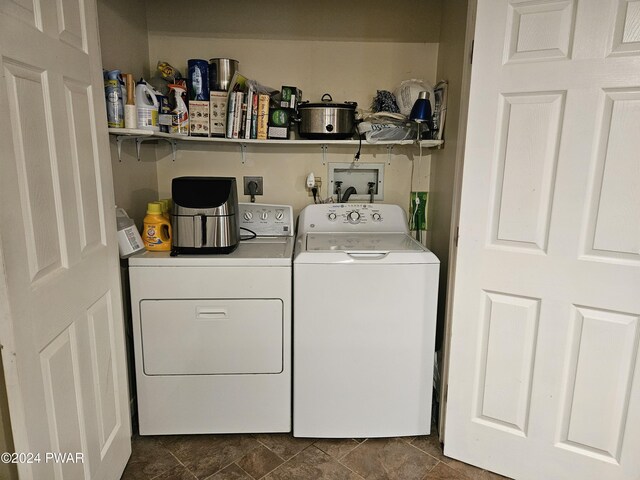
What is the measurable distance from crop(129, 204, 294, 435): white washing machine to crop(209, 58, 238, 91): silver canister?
862 mm

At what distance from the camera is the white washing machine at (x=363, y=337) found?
1.76 meters

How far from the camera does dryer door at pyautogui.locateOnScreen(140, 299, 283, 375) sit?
1778 mm

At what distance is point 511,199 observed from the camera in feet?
5.04

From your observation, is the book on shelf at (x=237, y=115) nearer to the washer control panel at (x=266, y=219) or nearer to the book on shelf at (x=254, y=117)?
the book on shelf at (x=254, y=117)

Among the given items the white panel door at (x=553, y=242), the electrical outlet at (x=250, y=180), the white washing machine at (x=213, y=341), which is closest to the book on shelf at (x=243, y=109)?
the electrical outlet at (x=250, y=180)

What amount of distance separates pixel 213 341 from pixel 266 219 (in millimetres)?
711

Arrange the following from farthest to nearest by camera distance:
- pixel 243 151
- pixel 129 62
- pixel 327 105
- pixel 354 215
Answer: pixel 243 151, pixel 354 215, pixel 327 105, pixel 129 62

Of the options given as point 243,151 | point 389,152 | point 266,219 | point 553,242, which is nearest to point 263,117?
point 243,151

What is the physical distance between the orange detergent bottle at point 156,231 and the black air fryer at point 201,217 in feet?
0.31

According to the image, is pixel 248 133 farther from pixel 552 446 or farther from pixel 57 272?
pixel 552 446

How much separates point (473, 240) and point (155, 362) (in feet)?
4.71

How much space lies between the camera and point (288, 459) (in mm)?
1808

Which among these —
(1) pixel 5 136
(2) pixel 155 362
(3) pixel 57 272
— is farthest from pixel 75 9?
(2) pixel 155 362

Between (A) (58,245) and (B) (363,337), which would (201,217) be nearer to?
(A) (58,245)
